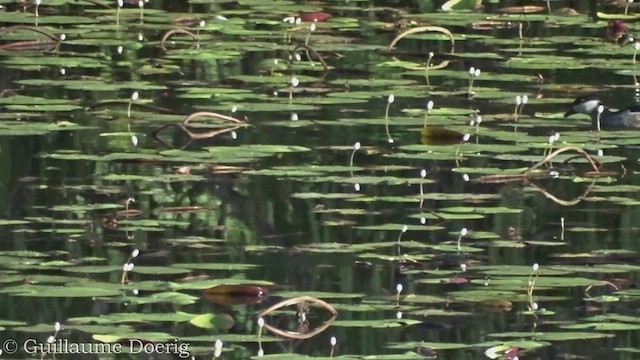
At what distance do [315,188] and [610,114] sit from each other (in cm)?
192

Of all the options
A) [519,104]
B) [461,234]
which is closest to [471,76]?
[519,104]

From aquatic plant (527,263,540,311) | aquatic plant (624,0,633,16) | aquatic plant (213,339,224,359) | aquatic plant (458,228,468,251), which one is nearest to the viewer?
aquatic plant (213,339,224,359)

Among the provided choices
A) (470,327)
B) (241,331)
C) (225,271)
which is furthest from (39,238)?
(470,327)

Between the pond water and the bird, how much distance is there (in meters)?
0.07

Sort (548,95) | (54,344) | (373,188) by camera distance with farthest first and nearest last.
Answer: (548,95), (373,188), (54,344)

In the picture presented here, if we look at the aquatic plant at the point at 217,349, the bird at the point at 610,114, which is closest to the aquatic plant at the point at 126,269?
the aquatic plant at the point at 217,349

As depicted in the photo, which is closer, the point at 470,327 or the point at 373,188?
the point at 470,327

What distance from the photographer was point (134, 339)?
512 centimetres

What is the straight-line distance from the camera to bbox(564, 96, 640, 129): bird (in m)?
8.45

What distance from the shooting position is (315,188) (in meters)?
7.13

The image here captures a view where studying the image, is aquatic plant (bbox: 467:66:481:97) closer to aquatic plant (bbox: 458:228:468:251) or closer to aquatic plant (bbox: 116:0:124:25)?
aquatic plant (bbox: 116:0:124:25)

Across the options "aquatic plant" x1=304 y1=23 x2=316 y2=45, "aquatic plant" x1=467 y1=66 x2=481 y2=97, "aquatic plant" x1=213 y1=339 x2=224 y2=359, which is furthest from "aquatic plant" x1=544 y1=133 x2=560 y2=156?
"aquatic plant" x1=213 y1=339 x2=224 y2=359

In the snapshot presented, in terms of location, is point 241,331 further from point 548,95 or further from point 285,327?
point 548,95

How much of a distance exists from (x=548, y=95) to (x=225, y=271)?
3.59 meters
